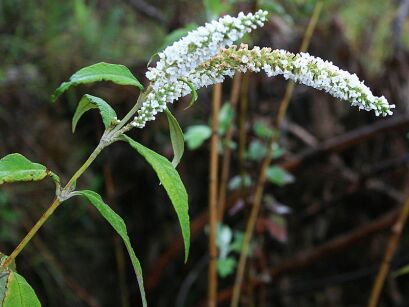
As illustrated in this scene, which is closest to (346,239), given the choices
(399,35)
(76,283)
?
(399,35)

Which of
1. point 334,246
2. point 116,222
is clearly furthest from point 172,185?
point 334,246

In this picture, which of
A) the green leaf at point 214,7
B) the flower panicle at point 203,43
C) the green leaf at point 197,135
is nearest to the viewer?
the flower panicle at point 203,43

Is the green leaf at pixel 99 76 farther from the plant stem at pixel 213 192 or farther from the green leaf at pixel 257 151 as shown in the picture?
the green leaf at pixel 257 151

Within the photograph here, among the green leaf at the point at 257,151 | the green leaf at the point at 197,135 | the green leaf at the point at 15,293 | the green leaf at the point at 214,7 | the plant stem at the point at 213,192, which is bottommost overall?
the green leaf at the point at 15,293

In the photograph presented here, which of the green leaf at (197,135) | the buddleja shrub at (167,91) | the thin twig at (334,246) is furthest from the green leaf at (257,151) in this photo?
the buddleja shrub at (167,91)

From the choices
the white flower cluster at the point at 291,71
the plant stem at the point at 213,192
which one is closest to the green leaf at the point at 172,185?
the white flower cluster at the point at 291,71

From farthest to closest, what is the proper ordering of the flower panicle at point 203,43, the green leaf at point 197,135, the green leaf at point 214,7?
the green leaf at point 197,135 < the green leaf at point 214,7 < the flower panicle at point 203,43

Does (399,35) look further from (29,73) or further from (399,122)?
(29,73)

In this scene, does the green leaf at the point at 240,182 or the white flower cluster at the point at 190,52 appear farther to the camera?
the green leaf at the point at 240,182

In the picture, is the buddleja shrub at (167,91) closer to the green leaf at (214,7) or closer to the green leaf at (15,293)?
the green leaf at (15,293)

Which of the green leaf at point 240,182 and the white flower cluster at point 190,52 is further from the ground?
the green leaf at point 240,182
